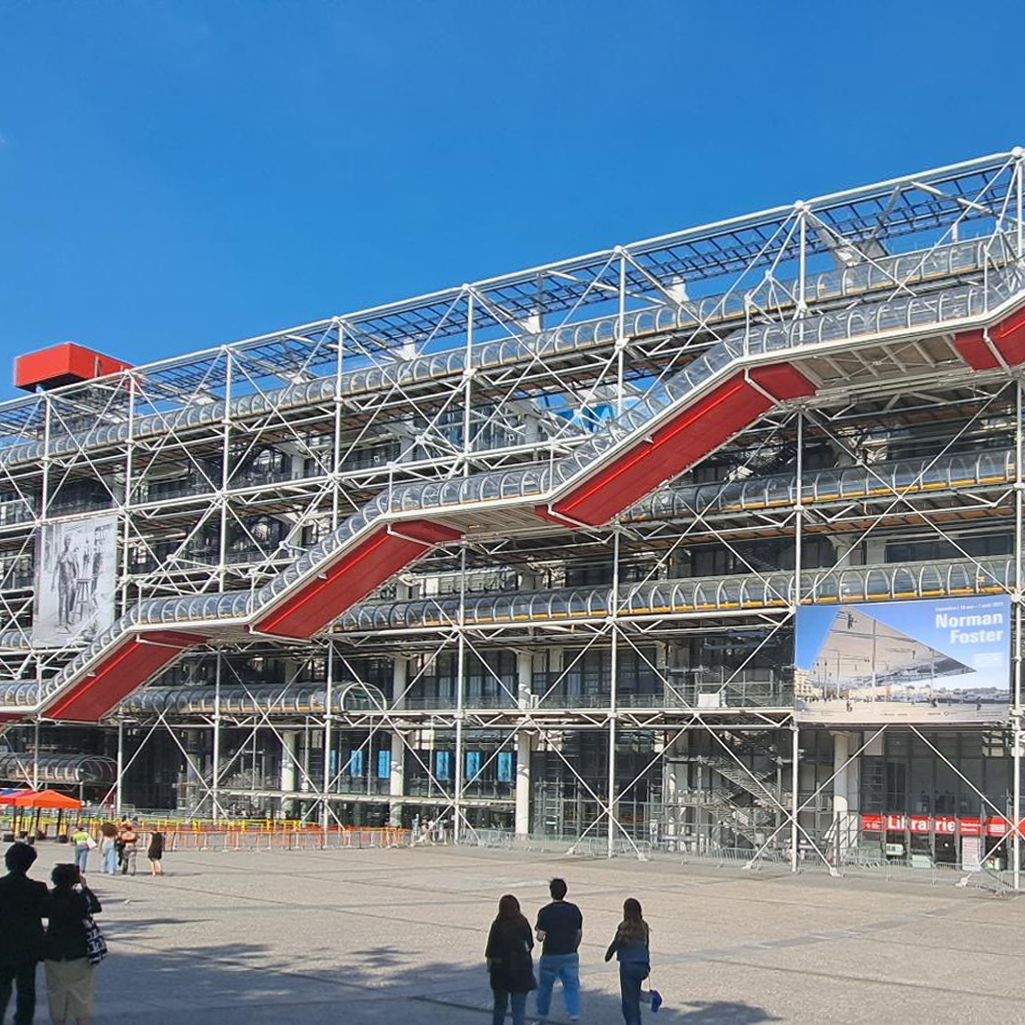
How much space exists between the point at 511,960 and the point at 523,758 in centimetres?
3097

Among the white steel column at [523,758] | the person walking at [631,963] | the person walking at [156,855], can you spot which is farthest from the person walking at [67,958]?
the white steel column at [523,758]

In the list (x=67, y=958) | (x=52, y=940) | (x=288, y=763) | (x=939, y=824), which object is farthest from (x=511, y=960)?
(x=288, y=763)

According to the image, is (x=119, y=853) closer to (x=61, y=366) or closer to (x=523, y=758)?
(x=523, y=758)

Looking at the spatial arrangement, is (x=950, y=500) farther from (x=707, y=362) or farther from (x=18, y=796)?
→ (x=18, y=796)

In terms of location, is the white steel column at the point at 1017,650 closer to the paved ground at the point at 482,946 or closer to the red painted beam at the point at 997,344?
the red painted beam at the point at 997,344

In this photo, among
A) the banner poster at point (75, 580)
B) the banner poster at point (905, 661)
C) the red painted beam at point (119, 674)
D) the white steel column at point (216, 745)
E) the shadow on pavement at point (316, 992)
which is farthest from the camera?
the banner poster at point (75, 580)

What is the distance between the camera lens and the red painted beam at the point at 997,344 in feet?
98.6

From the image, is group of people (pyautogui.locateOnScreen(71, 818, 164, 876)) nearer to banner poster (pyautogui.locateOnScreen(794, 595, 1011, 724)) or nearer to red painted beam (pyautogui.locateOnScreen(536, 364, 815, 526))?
red painted beam (pyautogui.locateOnScreen(536, 364, 815, 526))

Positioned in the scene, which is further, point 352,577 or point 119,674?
point 119,674

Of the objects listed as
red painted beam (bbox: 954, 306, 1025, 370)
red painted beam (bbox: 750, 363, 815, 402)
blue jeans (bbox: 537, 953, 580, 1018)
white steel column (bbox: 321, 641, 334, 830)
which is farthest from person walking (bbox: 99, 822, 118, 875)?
red painted beam (bbox: 954, 306, 1025, 370)

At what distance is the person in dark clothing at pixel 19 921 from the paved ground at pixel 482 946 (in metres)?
2.10

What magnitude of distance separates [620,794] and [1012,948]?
20.0m

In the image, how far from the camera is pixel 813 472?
35281 mm

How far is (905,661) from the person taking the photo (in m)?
31.8
